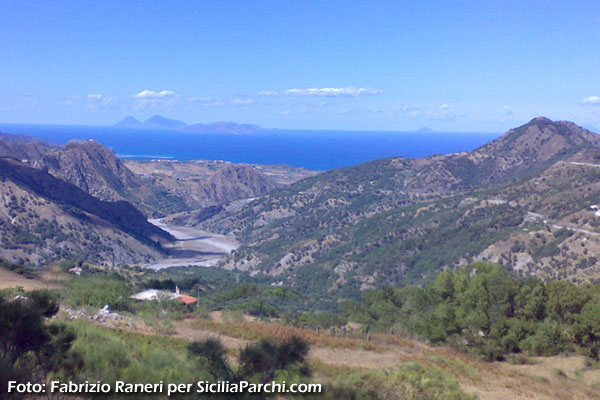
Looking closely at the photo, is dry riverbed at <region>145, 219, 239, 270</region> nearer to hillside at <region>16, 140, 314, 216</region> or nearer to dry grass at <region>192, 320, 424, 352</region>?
hillside at <region>16, 140, 314, 216</region>

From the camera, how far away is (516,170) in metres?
109

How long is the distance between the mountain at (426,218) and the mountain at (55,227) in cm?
1866

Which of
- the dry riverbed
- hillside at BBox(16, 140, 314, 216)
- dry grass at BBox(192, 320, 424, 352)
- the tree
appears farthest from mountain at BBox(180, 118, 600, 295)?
the tree

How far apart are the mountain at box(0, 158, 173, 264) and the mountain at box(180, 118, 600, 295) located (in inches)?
735

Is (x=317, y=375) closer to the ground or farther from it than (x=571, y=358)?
farther from it

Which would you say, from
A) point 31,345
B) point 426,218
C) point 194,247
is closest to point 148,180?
point 194,247

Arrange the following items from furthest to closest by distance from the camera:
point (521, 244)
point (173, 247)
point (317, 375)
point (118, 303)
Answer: point (173, 247) < point (521, 244) < point (118, 303) < point (317, 375)

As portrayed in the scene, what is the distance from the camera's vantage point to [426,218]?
245 ft

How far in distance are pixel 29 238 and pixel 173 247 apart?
32.1 meters

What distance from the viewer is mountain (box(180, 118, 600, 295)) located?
5316cm

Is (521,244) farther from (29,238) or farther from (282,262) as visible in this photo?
(29,238)

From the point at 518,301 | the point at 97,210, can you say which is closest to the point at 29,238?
the point at 97,210

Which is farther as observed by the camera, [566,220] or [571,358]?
[566,220]

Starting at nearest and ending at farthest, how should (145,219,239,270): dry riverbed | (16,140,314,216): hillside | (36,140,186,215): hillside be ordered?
(145,219,239,270): dry riverbed, (36,140,186,215): hillside, (16,140,314,216): hillside
